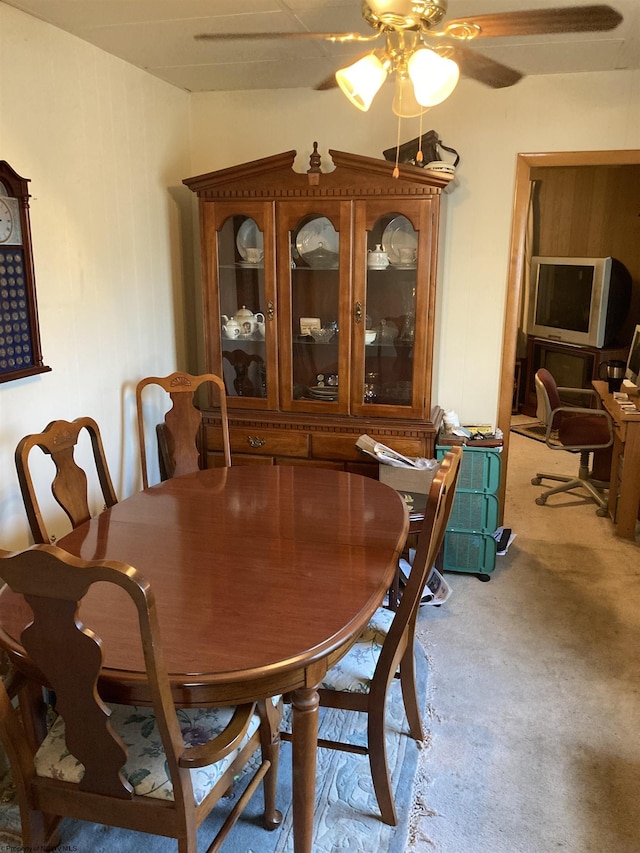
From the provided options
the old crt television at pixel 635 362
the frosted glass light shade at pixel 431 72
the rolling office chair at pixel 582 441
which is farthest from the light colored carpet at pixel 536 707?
the frosted glass light shade at pixel 431 72

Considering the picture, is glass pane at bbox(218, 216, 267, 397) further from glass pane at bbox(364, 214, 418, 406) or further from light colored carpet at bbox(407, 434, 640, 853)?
light colored carpet at bbox(407, 434, 640, 853)

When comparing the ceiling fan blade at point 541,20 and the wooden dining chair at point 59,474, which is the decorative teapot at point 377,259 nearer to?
the ceiling fan blade at point 541,20

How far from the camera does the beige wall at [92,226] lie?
2318mm

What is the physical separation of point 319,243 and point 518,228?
0.97 m

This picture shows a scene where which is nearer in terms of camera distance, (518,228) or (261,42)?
(261,42)

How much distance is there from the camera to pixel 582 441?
14.1ft

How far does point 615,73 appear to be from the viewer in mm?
2979

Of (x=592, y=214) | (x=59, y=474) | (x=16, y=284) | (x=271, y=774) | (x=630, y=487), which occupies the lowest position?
(x=271, y=774)

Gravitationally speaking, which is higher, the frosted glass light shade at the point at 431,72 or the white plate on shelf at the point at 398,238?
the frosted glass light shade at the point at 431,72

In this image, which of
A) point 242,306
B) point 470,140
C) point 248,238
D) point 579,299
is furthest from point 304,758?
point 579,299

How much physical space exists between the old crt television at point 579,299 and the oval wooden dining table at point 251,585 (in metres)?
4.17

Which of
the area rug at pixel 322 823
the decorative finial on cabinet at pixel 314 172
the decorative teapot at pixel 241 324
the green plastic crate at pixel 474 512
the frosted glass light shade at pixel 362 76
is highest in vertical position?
the frosted glass light shade at pixel 362 76

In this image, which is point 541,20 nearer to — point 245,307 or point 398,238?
point 398,238

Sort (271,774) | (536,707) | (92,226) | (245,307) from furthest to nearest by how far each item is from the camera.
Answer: (245,307) < (92,226) < (536,707) < (271,774)
